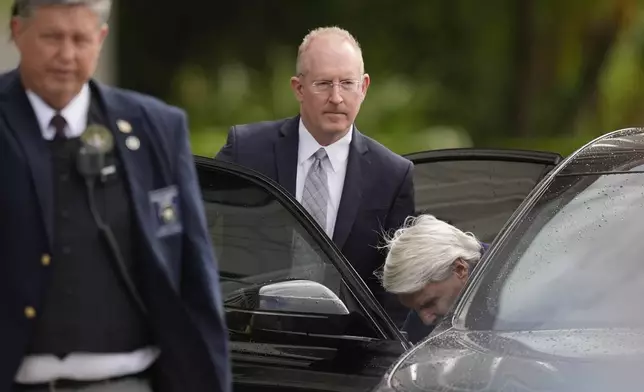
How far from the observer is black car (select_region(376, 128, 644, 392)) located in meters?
3.37

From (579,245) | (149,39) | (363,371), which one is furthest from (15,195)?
(149,39)

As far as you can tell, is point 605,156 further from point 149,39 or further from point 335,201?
point 149,39

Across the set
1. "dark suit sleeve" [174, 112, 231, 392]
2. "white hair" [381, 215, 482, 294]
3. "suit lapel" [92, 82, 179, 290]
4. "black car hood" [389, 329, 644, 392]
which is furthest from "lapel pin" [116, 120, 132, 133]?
"white hair" [381, 215, 482, 294]

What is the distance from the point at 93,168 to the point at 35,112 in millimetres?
173

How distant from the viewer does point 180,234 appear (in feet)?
9.49

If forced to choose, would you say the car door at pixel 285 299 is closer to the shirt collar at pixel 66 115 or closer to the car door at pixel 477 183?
the shirt collar at pixel 66 115

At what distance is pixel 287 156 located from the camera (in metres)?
4.95

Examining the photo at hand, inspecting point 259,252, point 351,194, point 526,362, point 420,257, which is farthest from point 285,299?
point 526,362

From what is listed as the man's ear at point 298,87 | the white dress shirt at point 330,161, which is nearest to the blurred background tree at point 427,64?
the man's ear at point 298,87

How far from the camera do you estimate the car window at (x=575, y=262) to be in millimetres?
3797

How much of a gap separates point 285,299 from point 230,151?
0.95 meters

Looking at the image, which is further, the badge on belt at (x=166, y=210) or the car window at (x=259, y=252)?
the car window at (x=259, y=252)

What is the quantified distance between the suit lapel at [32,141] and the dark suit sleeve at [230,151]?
6.89 ft

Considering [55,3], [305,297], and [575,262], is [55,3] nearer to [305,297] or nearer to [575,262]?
[305,297]
